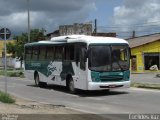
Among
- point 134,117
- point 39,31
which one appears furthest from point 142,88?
point 39,31

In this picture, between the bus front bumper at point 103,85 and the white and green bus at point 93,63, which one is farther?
the white and green bus at point 93,63

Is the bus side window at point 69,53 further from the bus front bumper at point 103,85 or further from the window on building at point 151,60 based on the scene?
the window on building at point 151,60

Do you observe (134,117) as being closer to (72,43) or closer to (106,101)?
(106,101)

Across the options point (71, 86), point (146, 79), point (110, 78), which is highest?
point (110, 78)

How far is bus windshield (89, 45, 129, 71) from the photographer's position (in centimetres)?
2333

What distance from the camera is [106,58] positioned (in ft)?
76.9

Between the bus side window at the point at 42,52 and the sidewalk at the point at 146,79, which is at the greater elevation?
the bus side window at the point at 42,52

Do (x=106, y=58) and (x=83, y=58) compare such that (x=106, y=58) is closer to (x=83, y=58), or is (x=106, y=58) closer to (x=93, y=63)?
(x=93, y=63)

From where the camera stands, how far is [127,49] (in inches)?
968

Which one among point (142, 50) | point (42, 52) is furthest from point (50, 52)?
point (142, 50)

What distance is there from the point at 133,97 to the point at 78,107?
4328 mm

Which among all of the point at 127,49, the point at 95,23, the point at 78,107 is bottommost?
the point at 78,107

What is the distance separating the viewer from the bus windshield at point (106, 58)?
→ 76.5ft

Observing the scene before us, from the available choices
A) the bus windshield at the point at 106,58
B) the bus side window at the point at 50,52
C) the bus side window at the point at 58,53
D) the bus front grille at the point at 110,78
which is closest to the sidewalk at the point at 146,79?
the bus side window at the point at 50,52
